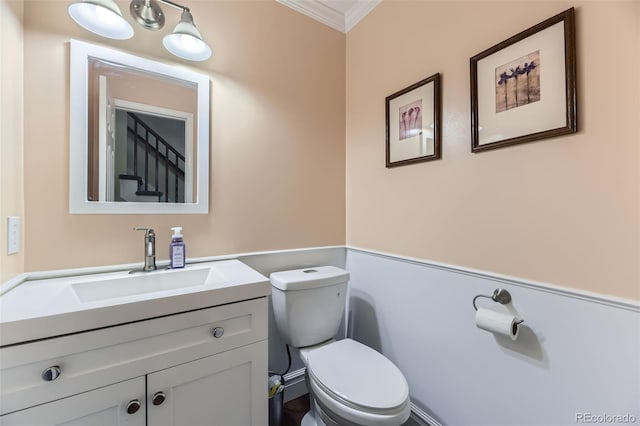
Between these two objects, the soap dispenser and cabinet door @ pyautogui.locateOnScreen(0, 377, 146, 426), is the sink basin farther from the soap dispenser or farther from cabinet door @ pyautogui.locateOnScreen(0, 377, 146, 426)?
cabinet door @ pyautogui.locateOnScreen(0, 377, 146, 426)

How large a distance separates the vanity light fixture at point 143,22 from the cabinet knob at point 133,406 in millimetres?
1384

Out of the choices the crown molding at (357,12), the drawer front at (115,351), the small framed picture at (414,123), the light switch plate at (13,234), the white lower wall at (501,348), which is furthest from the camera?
the crown molding at (357,12)

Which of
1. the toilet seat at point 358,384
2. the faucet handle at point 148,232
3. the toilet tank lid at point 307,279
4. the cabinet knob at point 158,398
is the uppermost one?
the faucet handle at point 148,232

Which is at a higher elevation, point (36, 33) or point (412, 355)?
point (36, 33)

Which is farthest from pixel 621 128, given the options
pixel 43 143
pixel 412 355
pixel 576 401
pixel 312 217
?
pixel 43 143

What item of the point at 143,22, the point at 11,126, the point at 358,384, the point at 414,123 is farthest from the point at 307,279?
the point at 143,22

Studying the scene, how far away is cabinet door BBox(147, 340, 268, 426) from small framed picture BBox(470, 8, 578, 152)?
49.6 inches

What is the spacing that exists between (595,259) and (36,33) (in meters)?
2.16

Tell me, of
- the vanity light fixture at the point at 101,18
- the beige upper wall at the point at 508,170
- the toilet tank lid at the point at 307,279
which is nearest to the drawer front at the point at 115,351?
the toilet tank lid at the point at 307,279

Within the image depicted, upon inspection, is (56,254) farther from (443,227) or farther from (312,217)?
(443,227)

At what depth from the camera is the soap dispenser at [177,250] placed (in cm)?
125

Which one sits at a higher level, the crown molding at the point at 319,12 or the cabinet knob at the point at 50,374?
the crown molding at the point at 319,12

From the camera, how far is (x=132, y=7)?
1164 millimetres

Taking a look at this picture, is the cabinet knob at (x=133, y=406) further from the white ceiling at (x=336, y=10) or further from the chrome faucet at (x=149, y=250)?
the white ceiling at (x=336, y=10)
